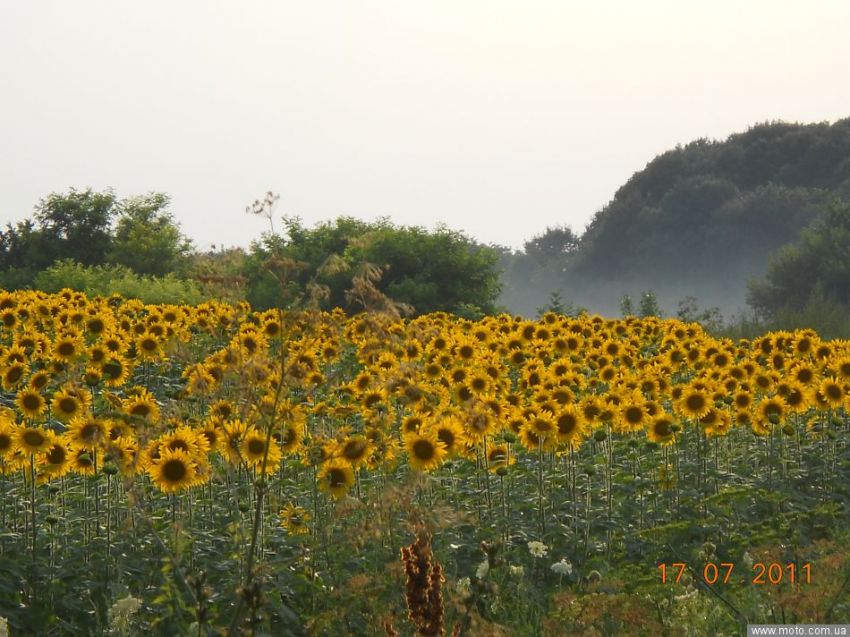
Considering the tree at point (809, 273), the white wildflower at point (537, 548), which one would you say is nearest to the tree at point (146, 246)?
the tree at point (809, 273)

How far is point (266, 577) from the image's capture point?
21.9ft

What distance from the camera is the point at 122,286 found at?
24500 millimetres

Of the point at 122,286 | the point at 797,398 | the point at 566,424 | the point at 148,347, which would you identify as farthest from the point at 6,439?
the point at 122,286

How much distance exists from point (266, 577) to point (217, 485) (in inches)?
103

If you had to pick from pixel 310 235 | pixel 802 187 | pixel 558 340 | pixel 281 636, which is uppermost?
pixel 802 187

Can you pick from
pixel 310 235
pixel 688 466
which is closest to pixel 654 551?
pixel 688 466

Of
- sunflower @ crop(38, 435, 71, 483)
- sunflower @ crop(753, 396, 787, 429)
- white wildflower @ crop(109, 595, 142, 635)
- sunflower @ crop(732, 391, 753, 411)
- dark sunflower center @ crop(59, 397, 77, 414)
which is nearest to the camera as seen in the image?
white wildflower @ crop(109, 595, 142, 635)

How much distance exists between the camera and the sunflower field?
5008 mm

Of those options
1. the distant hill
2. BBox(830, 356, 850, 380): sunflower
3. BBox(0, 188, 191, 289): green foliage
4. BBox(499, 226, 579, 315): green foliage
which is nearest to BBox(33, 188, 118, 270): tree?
BBox(0, 188, 191, 289): green foliage

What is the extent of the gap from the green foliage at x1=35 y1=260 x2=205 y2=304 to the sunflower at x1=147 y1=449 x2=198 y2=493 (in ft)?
51.5

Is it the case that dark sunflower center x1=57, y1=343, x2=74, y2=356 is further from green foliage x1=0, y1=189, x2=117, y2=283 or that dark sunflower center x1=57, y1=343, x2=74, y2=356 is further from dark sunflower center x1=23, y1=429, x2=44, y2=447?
green foliage x1=0, y1=189, x2=117, y2=283

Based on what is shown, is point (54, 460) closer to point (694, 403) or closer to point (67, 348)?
point (67, 348)

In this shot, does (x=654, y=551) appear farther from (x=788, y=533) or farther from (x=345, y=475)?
(x=345, y=475)

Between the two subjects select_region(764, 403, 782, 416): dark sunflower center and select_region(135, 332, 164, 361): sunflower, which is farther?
select_region(135, 332, 164, 361): sunflower
